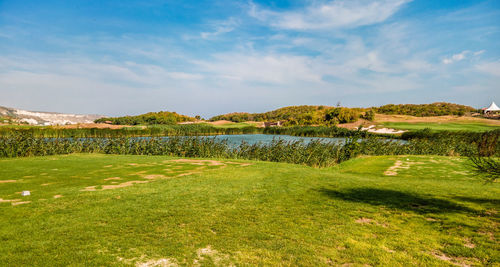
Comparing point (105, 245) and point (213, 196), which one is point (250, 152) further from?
point (105, 245)

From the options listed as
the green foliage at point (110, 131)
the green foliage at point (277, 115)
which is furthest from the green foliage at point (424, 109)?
the green foliage at point (110, 131)

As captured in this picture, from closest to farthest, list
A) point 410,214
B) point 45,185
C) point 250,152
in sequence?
point 410,214 < point 45,185 < point 250,152

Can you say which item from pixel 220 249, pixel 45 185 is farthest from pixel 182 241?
pixel 45 185

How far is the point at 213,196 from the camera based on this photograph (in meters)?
7.10

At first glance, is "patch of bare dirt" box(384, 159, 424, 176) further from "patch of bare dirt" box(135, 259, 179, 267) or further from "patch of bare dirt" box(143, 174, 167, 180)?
"patch of bare dirt" box(135, 259, 179, 267)

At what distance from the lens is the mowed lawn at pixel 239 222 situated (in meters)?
3.75

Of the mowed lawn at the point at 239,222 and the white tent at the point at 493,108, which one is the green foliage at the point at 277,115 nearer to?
the white tent at the point at 493,108

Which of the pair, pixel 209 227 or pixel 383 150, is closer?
pixel 209 227

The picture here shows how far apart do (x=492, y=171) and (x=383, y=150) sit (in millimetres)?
18463

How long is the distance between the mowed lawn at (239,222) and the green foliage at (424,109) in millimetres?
84249

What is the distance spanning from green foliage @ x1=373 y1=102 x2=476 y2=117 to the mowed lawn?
276 ft

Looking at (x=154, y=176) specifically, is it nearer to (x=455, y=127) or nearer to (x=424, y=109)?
(x=455, y=127)

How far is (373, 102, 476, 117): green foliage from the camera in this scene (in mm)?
77600

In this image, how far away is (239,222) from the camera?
515 centimetres
